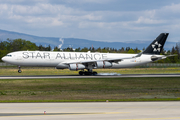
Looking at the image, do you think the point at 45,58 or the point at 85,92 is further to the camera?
the point at 45,58

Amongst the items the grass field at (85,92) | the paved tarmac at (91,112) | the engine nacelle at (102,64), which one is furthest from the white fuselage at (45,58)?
the paved tarmac at (91,112)

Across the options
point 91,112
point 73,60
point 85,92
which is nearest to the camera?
point 91,112

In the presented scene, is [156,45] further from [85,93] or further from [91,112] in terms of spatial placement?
[91,112]

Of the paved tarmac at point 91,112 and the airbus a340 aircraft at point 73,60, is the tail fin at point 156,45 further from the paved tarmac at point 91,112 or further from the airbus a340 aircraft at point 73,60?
the paved tarmac at point 91,112

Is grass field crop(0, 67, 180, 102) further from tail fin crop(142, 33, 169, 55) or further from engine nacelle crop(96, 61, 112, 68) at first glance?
tail fin crop(142, 33, 169, 55)


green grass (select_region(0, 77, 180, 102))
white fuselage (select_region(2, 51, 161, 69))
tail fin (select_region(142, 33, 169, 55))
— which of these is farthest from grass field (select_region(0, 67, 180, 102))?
tail fin (select_region(142, 33, 169, 55))

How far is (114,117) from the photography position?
42.1 ft

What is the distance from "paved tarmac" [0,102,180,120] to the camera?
1278cm

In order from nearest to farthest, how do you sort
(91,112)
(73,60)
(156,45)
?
(91,112) → (73,60) → (156,45)

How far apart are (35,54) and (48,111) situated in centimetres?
3177

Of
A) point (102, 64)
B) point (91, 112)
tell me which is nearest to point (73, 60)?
point (102, 64)

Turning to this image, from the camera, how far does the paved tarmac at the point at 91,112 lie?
12.8m

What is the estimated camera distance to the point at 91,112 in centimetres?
1404

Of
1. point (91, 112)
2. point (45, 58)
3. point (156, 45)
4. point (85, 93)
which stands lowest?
point (85, 93)
